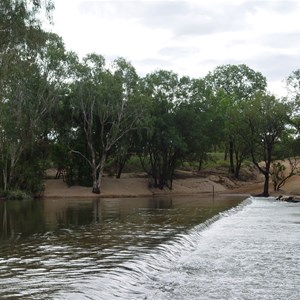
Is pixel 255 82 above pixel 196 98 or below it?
above

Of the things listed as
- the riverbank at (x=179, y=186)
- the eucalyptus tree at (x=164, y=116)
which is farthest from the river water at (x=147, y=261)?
the eucalyptus tree at (x=164, y=116)

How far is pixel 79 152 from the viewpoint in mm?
56094

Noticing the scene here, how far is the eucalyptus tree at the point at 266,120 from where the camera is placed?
179ft

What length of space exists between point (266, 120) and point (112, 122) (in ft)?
56.0

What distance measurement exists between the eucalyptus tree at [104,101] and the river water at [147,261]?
97.6 ft

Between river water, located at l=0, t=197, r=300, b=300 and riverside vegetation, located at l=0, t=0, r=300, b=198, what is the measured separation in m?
25.5

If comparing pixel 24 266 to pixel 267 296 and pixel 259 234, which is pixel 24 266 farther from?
pixel 259 234

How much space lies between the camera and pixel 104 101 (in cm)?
5141

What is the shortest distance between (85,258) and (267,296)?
5070mm

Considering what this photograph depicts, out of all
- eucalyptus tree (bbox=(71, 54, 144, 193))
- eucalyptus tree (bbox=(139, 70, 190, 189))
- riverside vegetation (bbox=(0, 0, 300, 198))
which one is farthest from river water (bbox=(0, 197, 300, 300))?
eucalyptus tree (bbox=(139, 70, 190, 189))

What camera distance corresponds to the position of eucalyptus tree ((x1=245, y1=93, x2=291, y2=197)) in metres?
54.4

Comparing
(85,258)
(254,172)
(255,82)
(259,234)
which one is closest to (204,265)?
(85,258)

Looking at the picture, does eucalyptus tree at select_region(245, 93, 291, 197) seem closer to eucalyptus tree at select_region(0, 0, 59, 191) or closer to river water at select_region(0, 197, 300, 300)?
eucalyptus tree at select_region(0, 0, 59, 191)

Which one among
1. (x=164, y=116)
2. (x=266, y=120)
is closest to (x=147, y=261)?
(x=266, y=120)
